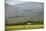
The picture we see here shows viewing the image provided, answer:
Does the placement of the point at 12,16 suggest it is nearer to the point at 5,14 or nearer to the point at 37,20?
the point at 5,14

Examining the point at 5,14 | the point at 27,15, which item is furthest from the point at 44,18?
the point at 5,14

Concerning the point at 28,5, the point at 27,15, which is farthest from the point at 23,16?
the point at 28,5

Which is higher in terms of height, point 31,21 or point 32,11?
point 32,11
